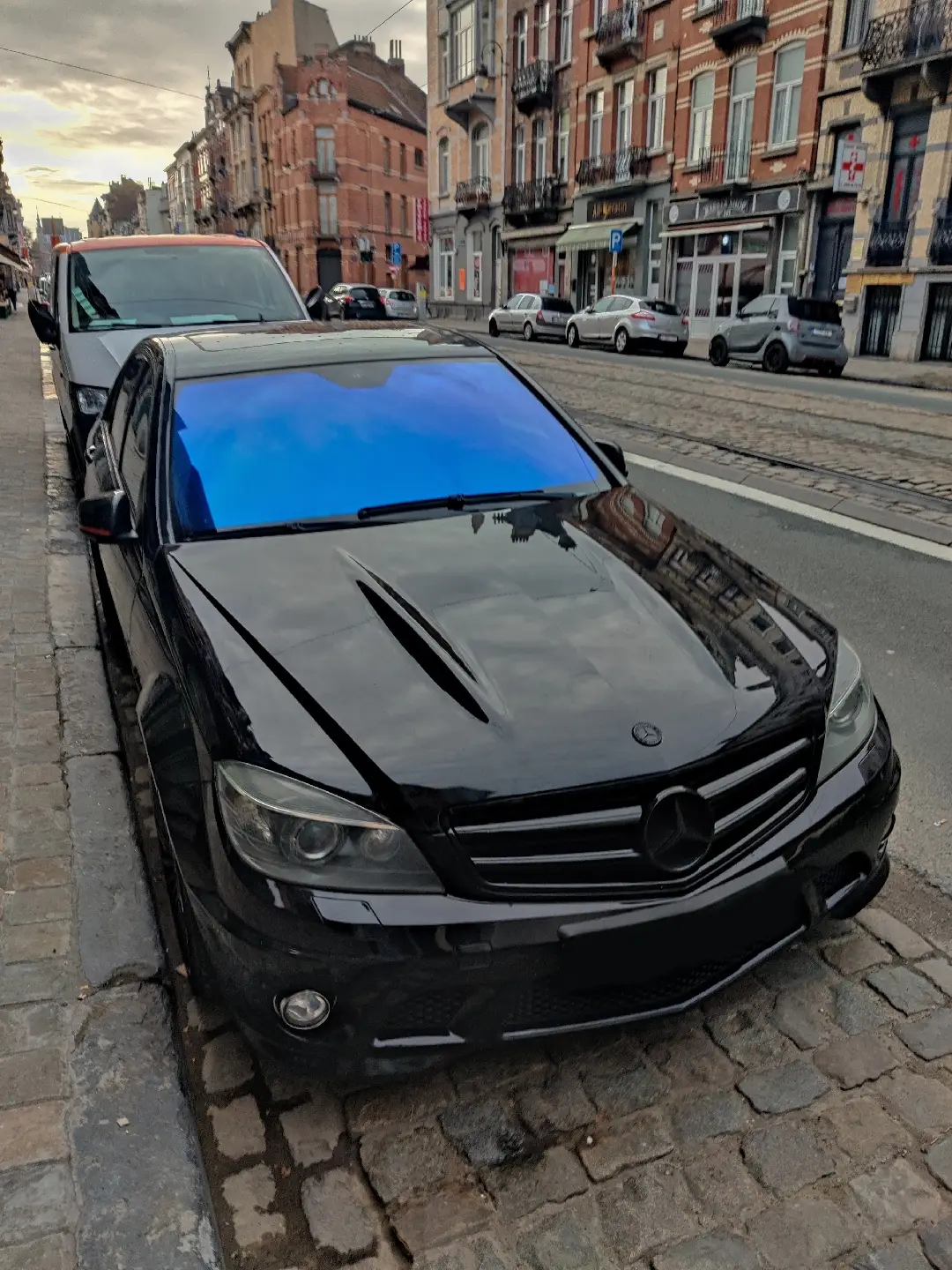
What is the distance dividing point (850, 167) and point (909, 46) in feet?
9.04

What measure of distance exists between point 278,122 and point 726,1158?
71.6 m

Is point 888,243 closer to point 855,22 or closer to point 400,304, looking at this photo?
point 855,22

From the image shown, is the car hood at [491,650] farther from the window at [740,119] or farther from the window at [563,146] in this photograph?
the window at [563,146]

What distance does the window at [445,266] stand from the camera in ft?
161

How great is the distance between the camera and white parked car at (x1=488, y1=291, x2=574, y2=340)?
2986 centimetres

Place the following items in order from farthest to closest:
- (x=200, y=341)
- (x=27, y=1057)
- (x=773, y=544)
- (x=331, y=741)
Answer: (x=773, y=544) → (x=200, y=341) → (x=27, y=1057) → (x=331, y=741)

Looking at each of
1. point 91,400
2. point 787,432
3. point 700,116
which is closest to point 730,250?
point 700,116

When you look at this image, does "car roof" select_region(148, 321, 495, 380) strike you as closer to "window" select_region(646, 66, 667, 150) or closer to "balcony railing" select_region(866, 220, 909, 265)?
"balcony railing" select_region(866, 220, 909, 265)

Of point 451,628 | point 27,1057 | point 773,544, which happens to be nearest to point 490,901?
point 451,628

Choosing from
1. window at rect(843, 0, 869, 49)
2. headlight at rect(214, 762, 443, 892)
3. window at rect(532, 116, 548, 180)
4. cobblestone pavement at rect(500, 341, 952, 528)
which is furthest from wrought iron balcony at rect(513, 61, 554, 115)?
headlight at rect(214, 762, 443, 892)

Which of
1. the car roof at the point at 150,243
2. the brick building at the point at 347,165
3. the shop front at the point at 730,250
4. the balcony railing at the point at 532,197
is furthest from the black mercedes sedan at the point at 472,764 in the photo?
the brick building at the point at 347,165

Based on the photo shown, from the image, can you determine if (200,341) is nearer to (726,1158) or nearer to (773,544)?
(726,1158)

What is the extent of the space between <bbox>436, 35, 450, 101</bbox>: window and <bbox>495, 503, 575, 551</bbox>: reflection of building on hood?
49.2 m

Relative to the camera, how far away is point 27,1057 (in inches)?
95.0
